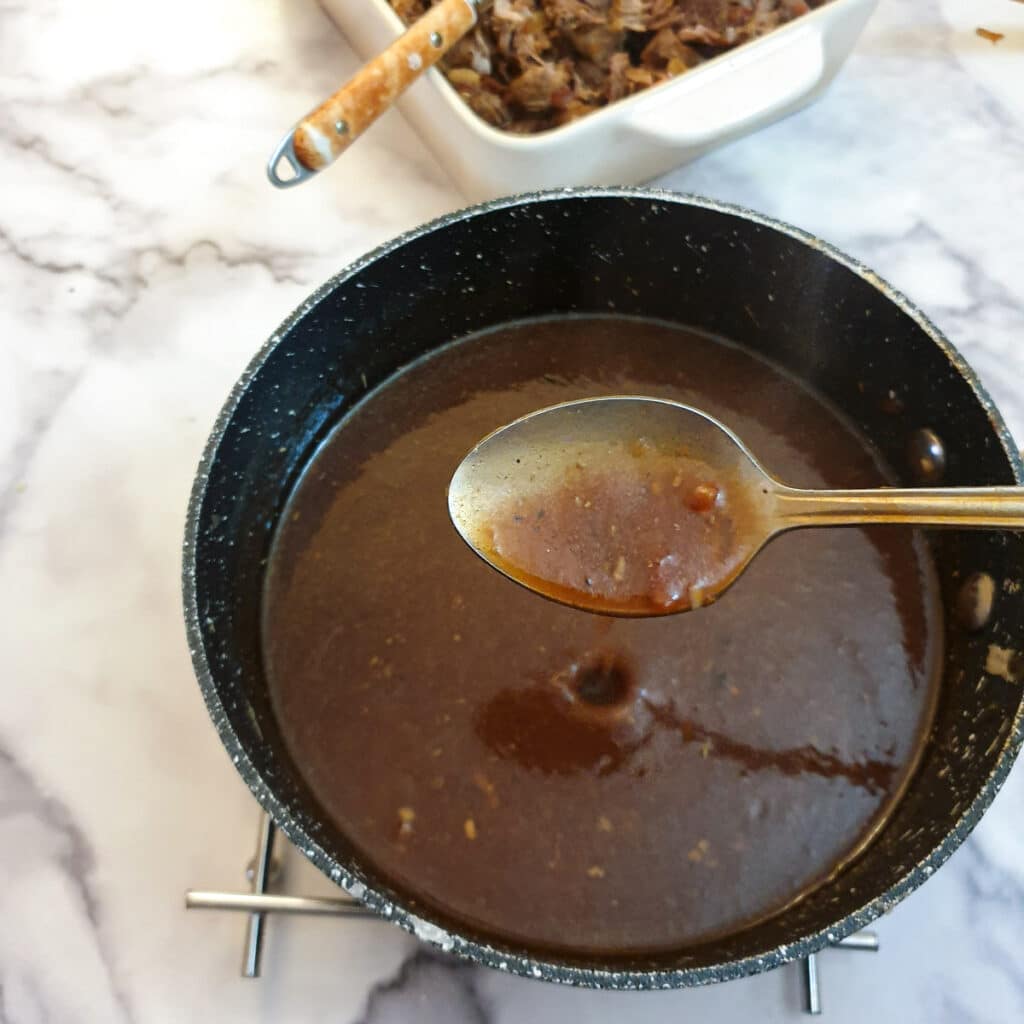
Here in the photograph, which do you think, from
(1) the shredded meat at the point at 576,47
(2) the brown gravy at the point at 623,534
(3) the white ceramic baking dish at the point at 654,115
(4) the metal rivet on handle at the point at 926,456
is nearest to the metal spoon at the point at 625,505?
(2) the brown gravy at the point at 623,534

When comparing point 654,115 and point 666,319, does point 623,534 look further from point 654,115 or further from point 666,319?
point 654,115

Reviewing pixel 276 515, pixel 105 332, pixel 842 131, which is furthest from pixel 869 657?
pixel 105 332

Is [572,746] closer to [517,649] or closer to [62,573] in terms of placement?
[517,649]

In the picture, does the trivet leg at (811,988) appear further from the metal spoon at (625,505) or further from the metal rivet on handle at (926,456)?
the metal rivet on handle at (926,456)

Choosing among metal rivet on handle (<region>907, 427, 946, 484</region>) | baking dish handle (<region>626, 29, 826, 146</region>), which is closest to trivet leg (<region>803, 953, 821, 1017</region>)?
metal rivet on handle (<region>907, 427, 946, 484</region>)

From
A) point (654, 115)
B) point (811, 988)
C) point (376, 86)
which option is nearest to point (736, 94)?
point (654, 115)

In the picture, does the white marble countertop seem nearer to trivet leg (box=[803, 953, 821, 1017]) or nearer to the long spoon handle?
trivet leg (box=[803, 953, 821, 1017])
